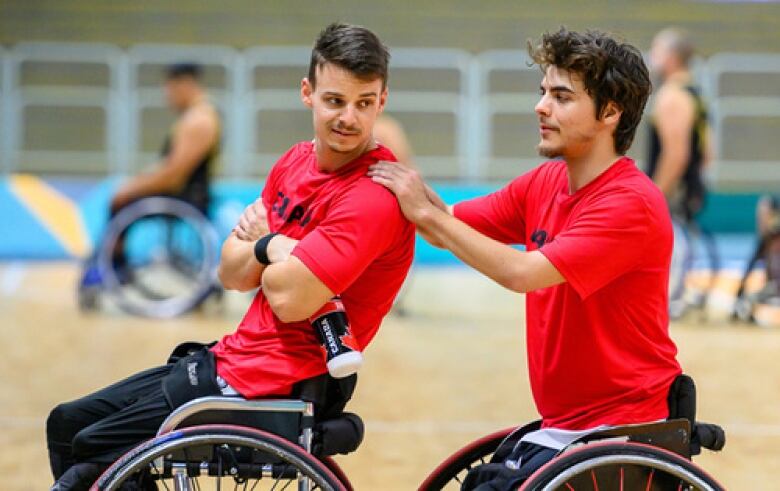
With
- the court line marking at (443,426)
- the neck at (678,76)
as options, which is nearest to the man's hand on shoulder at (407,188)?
the court line marking at (443,426)

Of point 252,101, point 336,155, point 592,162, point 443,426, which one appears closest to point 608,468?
point 592,162

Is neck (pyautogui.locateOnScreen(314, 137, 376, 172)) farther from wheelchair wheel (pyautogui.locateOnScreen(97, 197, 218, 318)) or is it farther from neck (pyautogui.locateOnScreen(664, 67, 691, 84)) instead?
neck (pyautogui.locateOnScreen(664, 67, 691, 84))

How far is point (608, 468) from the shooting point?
2402 millimetres

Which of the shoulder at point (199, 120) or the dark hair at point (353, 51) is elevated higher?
the shoulder at point (199, 120)

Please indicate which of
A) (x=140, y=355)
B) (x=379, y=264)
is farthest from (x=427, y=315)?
(x=379, y=264)

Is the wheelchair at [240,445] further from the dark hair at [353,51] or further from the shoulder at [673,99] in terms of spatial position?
the shoulder at [673,99]

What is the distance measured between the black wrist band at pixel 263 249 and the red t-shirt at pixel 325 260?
0.06m

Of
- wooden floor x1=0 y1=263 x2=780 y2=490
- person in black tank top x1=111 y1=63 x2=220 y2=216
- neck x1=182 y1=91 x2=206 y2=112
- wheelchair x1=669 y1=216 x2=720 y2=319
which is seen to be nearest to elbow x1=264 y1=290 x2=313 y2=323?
wooden floor x1=0 y1=263 x2=780 y2=490

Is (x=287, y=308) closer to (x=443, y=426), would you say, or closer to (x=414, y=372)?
(x=443, y=426)

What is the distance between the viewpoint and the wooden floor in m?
4.38

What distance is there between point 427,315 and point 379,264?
5.31m

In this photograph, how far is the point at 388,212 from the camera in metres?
2.53

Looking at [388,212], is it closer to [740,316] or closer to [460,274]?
[740,316]

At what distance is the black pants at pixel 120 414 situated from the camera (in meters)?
2.58
